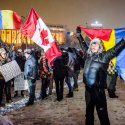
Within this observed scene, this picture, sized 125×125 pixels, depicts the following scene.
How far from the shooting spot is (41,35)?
9703 mm

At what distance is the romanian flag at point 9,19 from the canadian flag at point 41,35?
286cm

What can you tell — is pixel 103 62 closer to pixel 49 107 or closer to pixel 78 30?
pixel 78 30

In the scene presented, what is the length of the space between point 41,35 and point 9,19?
134 inches

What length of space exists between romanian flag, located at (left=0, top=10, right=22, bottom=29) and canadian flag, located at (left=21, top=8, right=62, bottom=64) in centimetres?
286

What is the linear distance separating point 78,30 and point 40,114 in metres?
3.16

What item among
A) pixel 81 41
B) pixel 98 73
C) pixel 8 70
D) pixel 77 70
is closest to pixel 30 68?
pixel 8 70

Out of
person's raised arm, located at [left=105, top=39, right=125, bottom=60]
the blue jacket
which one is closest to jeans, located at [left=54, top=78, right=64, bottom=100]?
the blue jacket

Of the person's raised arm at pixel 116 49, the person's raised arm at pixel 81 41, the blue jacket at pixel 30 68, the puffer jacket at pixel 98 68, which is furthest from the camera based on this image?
the blue jacket at pixel 30 68

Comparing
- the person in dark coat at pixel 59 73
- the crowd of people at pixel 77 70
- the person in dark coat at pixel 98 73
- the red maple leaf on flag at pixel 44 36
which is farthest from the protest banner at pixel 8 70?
the person in dark coat at pixel 98 73

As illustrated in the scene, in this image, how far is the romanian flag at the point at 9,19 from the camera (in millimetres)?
12688

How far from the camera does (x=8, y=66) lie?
32.2ft

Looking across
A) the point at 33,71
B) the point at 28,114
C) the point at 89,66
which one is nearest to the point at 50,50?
the point at 33,71

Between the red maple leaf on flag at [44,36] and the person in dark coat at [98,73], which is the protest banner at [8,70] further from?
the person in dark coat at [98,73]

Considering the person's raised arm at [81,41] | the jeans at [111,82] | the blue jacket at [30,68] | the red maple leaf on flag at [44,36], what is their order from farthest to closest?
the jeans at [111,82] → the blue jacket at [30,68] → the red maple leaf on flag at [44,36] → the person's raised arm at [81,41]
